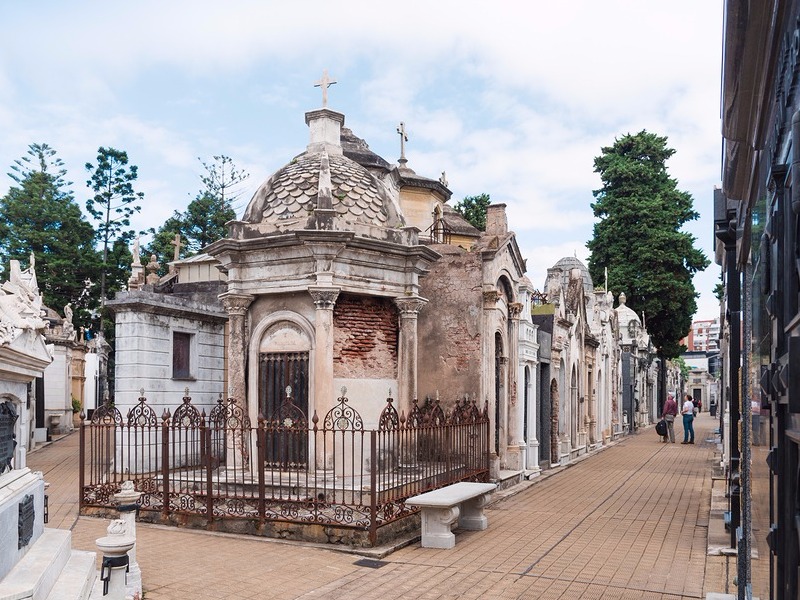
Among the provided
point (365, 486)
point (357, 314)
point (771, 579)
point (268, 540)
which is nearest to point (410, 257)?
point (357, 314)

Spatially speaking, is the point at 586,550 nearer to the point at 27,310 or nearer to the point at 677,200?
the point at 27,310

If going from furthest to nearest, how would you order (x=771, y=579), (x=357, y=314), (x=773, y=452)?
(x=357, y=314) < (x=771, y=579) < (x=773, y=452)

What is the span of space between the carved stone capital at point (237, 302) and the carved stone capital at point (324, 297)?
135 centimetres

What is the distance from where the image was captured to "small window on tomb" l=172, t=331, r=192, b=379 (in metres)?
17.0

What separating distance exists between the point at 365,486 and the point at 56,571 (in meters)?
4.81

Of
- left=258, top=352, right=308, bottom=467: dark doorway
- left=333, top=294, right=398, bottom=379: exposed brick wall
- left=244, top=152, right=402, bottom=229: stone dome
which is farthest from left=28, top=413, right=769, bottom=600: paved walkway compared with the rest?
left=244, top=152, right=402, bottom=229: stone dome

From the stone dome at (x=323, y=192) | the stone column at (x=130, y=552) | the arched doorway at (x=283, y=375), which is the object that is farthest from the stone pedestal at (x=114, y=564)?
the stone dome at (x=323, y=192)

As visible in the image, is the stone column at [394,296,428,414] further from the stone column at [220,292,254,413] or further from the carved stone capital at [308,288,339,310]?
the stone column at [220,292,254,413]

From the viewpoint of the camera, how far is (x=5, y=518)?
6.10m

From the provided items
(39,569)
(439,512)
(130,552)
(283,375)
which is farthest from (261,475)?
(39,569)

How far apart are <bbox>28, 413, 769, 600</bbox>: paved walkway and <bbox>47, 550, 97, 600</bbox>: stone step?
0.68 metres

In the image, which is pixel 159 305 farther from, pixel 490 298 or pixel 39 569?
pixel 39 569

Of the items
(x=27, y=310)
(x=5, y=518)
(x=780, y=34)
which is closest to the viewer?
(x=780, y=34)

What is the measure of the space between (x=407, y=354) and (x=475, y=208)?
103 ft
